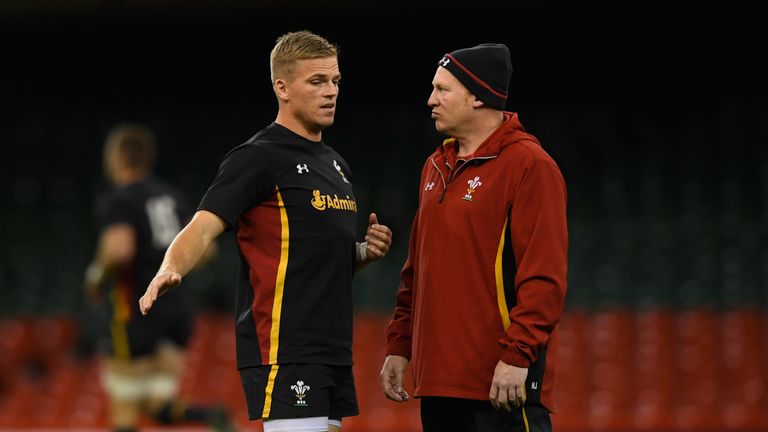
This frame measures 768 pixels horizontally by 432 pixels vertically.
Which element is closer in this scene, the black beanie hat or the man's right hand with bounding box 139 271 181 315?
the man's right hand with bounding box 139 271 181 315

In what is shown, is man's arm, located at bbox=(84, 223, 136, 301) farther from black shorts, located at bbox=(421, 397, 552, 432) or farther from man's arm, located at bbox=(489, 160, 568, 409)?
man's arm, located at bbox=(489, 160, 568, 409)

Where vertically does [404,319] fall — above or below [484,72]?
below

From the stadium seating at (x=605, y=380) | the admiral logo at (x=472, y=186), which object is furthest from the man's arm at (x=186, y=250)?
the stadium seating at (x=605, y=380)

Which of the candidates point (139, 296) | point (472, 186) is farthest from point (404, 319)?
point (139, 296)

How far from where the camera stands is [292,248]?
3.83m

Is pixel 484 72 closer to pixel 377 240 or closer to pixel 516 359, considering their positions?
pixel 377 240

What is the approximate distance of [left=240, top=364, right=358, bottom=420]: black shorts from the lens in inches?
148

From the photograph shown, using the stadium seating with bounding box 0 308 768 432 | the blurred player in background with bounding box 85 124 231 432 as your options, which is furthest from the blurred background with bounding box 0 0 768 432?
the blurred player in background with bounding box 85 124 231 432

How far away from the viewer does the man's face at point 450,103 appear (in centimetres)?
381

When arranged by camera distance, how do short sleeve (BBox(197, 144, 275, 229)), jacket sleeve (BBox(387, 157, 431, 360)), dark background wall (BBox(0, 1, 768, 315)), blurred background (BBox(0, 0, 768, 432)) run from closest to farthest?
short sleeve (BBox(197, 144, 275, 229)) → jacket sleeve (BBox(387, 157, 431, 360)) → blurred background (BBox(0, 0, 768, 432)) → dark background wall (BBox(0, 1, 768, 315))

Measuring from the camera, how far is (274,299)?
3811 millimetres

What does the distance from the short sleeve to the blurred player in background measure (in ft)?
10.8

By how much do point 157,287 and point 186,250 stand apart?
20 cm

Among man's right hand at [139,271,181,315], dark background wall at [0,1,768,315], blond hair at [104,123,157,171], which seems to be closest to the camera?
man's right hand at [139,271,181,315]
